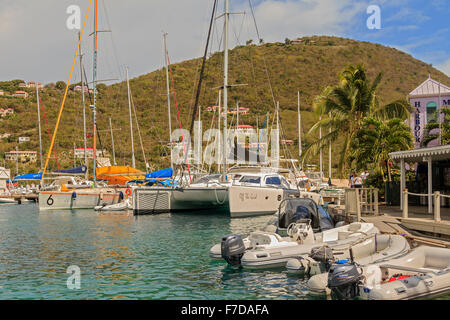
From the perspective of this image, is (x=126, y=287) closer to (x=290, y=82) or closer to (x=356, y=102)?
(x=356, y=102)

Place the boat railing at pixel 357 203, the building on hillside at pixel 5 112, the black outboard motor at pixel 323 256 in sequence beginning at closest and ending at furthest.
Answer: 1. the black outboard motor at pixel 323 256
2. the boat railing at pixel 357 203
3. the building on hillside at pixel 5 112

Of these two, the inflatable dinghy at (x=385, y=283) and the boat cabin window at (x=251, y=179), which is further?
the boat cabin window at (x=251, y=179)

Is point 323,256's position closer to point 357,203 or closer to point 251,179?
point 357,203

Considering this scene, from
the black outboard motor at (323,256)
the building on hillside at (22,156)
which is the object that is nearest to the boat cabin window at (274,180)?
the black outboard motor at (323,256)

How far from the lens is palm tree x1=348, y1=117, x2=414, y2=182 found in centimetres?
2269

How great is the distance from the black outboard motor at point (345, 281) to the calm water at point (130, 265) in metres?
1.09

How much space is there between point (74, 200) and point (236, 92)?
81940mm

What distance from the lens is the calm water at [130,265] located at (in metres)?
10.4

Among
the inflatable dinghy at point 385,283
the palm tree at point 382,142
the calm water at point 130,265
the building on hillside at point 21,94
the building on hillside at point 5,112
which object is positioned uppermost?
the building on hillside at point 21,94

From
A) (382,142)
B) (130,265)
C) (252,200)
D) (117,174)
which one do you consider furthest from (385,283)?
(117,174)

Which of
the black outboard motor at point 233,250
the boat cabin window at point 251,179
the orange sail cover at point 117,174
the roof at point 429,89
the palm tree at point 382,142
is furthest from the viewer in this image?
the orange sail cover at point 117,174

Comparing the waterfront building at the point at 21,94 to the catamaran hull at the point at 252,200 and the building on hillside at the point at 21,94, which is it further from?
the catamaran hull at the point at 252,200

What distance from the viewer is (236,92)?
4444 inches
